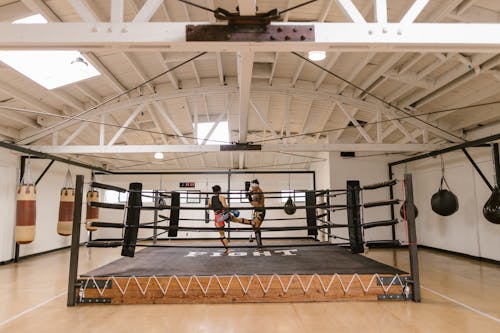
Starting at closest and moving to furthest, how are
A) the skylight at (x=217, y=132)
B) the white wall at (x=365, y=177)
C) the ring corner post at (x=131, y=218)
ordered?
1. the ring corner post at (x=131, y=218)
2. the white wall at (x=365, y=177)
3. the skylight at (x=217, y=132)

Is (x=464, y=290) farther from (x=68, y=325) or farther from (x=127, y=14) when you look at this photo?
(x=127, y=14)

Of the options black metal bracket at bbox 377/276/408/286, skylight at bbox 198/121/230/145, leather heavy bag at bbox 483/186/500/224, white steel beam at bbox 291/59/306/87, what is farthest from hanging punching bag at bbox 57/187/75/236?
leather heavy bag at bbox 483/186/500/224

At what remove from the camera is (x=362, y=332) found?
2820 millimetres

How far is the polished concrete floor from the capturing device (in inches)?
116

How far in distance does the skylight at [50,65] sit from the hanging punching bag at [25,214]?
218 centimetres

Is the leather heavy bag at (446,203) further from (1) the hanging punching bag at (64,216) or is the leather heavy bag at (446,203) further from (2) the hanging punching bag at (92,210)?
(1) the hanging punching bag at (64,216)

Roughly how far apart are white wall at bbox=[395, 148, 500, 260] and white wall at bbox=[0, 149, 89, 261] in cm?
1061

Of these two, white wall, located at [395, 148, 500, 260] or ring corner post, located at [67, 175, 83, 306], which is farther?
white wall, located at [395, 148, 500, 260]

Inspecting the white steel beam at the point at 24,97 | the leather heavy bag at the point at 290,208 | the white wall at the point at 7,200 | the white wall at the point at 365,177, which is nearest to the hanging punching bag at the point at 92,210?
the white wall at the point at 7,200

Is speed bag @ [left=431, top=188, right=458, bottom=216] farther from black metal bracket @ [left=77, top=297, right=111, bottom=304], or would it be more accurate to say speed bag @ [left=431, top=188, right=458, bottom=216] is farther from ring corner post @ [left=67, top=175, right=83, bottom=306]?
ring corner post @ [left=67, top=175, right=83, bottom=306]

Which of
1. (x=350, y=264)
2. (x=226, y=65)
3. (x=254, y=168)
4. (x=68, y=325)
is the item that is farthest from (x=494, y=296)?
(x=254, y=168)

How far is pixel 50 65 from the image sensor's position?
525cm

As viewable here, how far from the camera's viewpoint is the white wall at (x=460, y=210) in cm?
678

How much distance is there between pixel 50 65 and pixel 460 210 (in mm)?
9231
